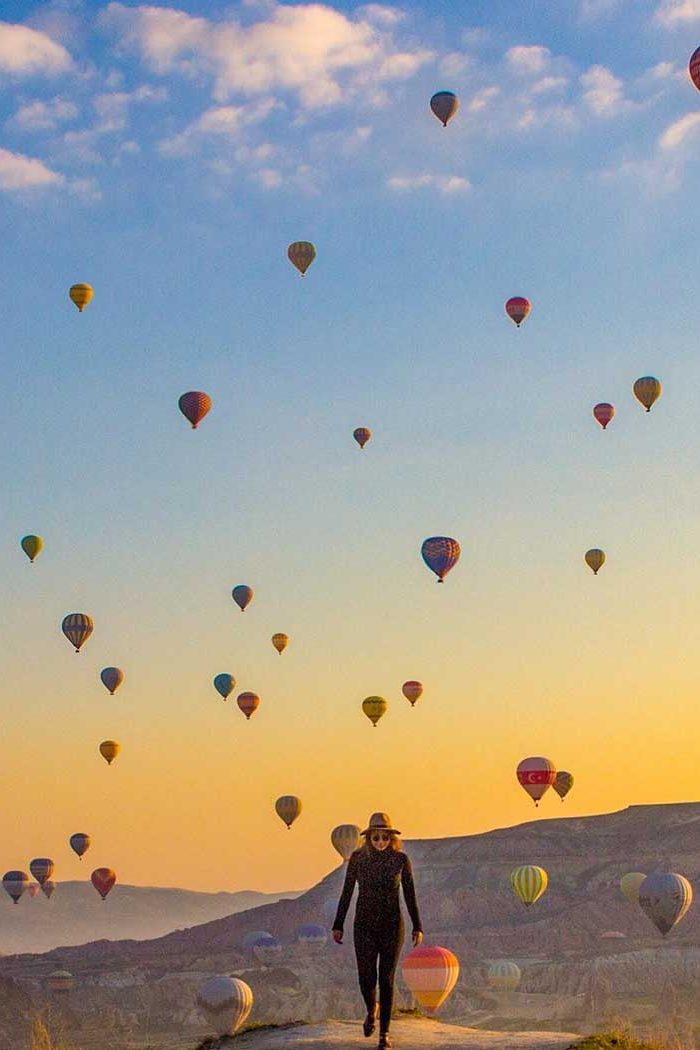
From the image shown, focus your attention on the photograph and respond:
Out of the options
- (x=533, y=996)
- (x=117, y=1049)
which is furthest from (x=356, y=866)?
(x=533, y=996)

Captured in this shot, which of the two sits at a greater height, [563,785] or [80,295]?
[80,295]

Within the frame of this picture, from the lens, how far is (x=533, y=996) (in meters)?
96.1

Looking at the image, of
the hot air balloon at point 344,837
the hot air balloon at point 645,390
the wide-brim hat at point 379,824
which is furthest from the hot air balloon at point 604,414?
the wide-brim hat at point 379,824

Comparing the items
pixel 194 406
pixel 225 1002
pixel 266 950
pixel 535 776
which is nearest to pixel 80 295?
pixel 194 406

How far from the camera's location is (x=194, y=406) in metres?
65.2

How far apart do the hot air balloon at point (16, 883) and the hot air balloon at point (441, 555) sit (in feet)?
163

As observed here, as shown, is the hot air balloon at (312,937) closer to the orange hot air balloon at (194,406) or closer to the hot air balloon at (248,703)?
the hot air balloon at (248,703)

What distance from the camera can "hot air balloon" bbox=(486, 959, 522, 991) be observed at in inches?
3866

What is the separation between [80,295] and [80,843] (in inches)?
1601

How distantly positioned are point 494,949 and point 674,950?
748 inches

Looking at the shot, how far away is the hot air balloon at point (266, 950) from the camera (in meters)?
115

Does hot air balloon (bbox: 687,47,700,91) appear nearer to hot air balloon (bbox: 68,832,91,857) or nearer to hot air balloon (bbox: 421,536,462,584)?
hot air balloon (bbox: 421,536,462,584)

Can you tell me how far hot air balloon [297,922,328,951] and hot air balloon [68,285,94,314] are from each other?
67.4 m

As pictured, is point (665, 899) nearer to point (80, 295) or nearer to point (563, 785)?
point (563, 785)
